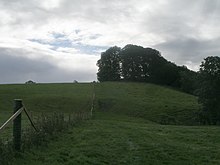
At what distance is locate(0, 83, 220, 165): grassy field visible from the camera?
15203mm

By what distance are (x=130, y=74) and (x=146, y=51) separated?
38.1ft

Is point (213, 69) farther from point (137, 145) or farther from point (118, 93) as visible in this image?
point (137, 145)

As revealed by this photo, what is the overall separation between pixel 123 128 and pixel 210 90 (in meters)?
40.3

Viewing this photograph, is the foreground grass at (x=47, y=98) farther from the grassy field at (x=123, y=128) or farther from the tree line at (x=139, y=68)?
the tree line at (x=139, y=68)

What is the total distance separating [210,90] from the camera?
6756cm

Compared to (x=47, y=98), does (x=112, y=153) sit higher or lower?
lower

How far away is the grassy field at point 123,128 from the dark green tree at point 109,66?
4060 centimetres

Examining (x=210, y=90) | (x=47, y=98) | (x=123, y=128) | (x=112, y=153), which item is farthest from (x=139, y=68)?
(x=112, y=153)

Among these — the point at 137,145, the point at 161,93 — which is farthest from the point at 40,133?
the point at 161,93

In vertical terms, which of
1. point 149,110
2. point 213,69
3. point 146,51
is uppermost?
point 146,51

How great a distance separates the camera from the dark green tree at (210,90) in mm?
67438

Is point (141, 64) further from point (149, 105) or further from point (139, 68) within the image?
point (149, 105)

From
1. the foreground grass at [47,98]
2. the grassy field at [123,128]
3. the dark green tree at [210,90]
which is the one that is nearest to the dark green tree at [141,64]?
the grassy field at [123,128]

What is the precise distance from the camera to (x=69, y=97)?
85125 millimetres
